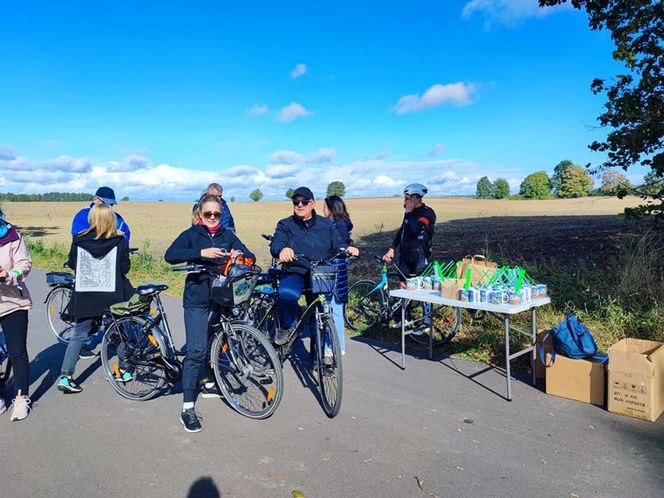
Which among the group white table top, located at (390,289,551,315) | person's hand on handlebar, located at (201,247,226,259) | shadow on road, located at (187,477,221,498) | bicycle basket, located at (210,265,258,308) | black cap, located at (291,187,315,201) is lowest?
shadow on road, located at (187,477,221,498)

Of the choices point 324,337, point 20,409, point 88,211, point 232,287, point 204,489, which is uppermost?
point 88,211

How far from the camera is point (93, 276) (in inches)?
193

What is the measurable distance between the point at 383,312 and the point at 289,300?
266cm

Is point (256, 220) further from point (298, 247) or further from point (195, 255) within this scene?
point (195, 255)

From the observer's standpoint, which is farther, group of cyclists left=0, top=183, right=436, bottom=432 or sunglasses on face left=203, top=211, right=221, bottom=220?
sunglasses on face left=203, top=211, right=221, bottom=220

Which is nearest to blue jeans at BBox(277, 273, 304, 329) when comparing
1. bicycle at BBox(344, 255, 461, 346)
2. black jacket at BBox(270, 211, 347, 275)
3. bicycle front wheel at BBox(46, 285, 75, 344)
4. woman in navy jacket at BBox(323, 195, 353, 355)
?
black jacket at BBox(270, 211, 347, 275)

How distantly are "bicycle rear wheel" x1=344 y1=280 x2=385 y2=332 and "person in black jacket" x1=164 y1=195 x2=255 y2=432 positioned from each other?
322 centimetres

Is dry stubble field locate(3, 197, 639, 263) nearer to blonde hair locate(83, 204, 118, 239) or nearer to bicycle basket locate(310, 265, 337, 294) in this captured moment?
blonde hair locate(83, 204, 118, 239)

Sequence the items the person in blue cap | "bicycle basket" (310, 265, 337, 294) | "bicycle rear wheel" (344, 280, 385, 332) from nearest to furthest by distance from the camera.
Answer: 1. "bicycle basket" (310, 265, 337, 294)
2. the person in blue cap
3. "bicycle rear wheel" (344, 280, 385, 332)

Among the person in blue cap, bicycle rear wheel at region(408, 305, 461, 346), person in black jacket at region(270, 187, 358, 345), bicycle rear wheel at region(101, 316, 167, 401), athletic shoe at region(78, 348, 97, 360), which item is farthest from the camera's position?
bicycle rear wheel at region(408, 305, 461, 346)

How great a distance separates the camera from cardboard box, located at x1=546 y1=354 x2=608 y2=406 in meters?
4.43

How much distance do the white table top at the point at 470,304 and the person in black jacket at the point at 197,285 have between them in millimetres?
1943

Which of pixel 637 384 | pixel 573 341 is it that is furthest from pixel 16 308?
pixel 637 384

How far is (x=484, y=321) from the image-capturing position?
6.74 m
